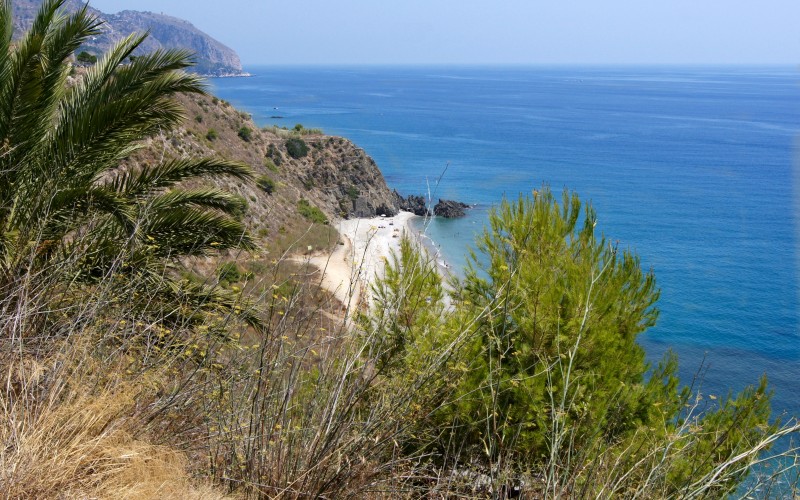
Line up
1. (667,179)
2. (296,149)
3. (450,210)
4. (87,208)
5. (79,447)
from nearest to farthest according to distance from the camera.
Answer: (79,447)
(87,208)
(296,149)
(450,210)
(667,179)

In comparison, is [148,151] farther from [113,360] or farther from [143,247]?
[113,360]

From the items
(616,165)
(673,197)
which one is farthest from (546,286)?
(616,165)

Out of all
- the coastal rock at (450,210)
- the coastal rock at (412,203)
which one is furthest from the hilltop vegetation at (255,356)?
the coastal rock at (412,203)

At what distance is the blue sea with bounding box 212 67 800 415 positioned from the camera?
108 ft

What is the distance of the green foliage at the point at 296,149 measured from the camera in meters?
49.5

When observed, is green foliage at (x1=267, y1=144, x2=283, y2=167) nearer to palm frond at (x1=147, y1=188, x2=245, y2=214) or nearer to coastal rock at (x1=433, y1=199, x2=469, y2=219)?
coastal rock at (x1=433, y1=199, x2=469, y2=219)

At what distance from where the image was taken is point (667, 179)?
216 feet

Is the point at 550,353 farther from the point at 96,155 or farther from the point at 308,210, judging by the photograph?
the point at 308,210

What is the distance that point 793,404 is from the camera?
25047 millimetres

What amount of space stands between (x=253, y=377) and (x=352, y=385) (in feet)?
2.19

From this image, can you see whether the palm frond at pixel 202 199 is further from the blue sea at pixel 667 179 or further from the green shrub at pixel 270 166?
the green shrub at pixel 270 166

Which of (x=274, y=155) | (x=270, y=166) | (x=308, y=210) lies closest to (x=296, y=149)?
(x=274, y=155)

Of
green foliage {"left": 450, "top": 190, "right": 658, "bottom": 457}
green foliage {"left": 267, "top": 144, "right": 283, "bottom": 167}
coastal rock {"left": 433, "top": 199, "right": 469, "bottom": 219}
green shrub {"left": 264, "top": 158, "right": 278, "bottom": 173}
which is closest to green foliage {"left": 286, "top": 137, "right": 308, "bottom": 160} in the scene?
green foliage {"left": 267, "top": 144, "right": 283, "bottom": 167}

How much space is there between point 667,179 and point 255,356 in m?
67.1
